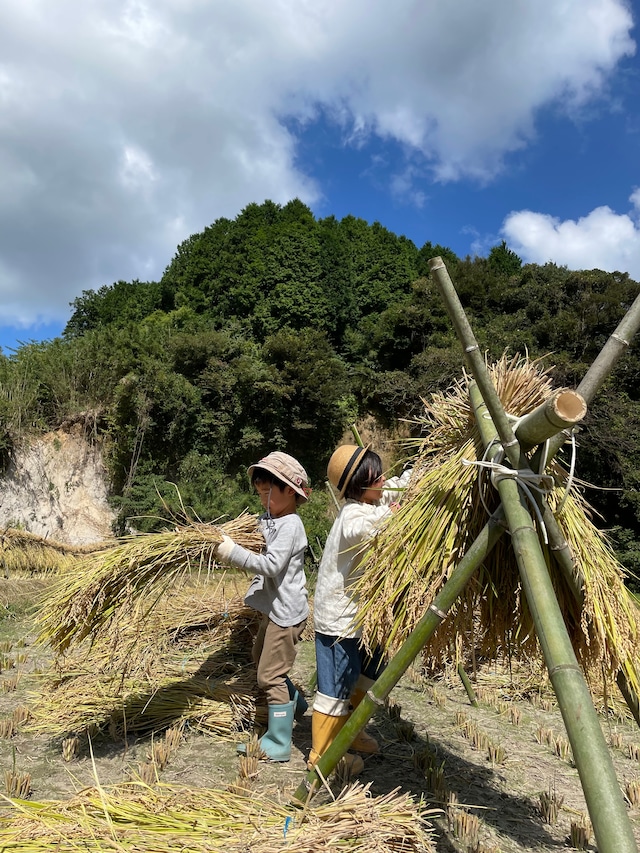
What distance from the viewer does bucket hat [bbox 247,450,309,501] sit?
258 centimetres

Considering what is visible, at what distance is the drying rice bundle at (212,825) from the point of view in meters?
1.23

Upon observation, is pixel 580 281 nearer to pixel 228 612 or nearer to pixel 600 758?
pixel 228 612

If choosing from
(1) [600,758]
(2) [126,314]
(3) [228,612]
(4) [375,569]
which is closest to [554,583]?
(4) [375,569]

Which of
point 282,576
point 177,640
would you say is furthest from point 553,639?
point 177,640

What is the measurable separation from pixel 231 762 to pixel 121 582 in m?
0.95

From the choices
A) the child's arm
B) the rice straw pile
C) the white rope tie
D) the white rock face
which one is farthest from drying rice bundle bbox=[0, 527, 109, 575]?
the white rope tie

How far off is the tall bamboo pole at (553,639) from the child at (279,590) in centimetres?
119

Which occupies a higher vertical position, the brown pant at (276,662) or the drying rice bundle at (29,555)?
the brown pant at (276,662)

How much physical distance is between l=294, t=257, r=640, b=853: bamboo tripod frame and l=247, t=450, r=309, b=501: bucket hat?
45.4 inches

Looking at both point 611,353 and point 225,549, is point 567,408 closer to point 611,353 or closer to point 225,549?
point 611,353

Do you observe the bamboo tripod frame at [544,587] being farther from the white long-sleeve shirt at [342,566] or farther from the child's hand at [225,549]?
the child's hand at [225,549]

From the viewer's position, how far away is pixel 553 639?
4.03 feet

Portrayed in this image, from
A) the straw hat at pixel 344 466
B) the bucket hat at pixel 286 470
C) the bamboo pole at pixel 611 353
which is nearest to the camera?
the bamboo pole at pixel 611 353

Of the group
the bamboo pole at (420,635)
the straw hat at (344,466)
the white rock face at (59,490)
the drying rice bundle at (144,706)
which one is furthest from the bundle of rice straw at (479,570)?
the white rock face at (59,490)
